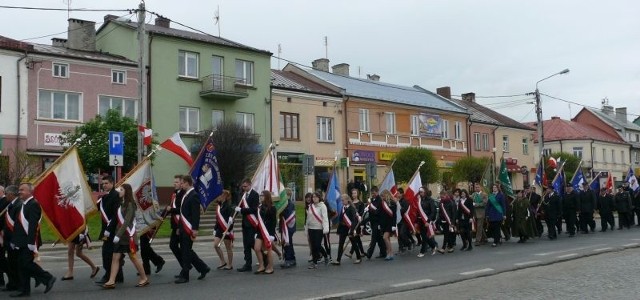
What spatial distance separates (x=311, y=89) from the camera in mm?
41188

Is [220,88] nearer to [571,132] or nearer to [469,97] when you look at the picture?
[469,97]

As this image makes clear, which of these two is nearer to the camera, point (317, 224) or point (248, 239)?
point (248, 239)

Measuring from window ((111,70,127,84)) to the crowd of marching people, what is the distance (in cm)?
1935

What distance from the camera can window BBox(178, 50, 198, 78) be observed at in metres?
35.5

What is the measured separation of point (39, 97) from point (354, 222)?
67.4 ft

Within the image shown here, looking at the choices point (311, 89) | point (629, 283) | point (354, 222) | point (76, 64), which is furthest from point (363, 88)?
point (629, 283)

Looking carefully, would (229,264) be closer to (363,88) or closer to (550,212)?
(550,212)

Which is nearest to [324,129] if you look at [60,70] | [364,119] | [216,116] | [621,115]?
[364,119]

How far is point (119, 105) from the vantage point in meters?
33.3

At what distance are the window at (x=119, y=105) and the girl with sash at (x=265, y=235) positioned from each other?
20.7 m

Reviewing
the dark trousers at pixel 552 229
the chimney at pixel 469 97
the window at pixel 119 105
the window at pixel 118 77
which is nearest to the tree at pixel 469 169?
the chimney at pixel 469 97

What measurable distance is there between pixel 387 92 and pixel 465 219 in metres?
30.0

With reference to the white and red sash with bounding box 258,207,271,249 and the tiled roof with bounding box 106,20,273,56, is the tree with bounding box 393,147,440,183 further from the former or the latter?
the white and red sash with bounding box 258,207,271,249

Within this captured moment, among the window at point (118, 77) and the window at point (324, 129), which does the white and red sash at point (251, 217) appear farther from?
the window at point (324, 129)
